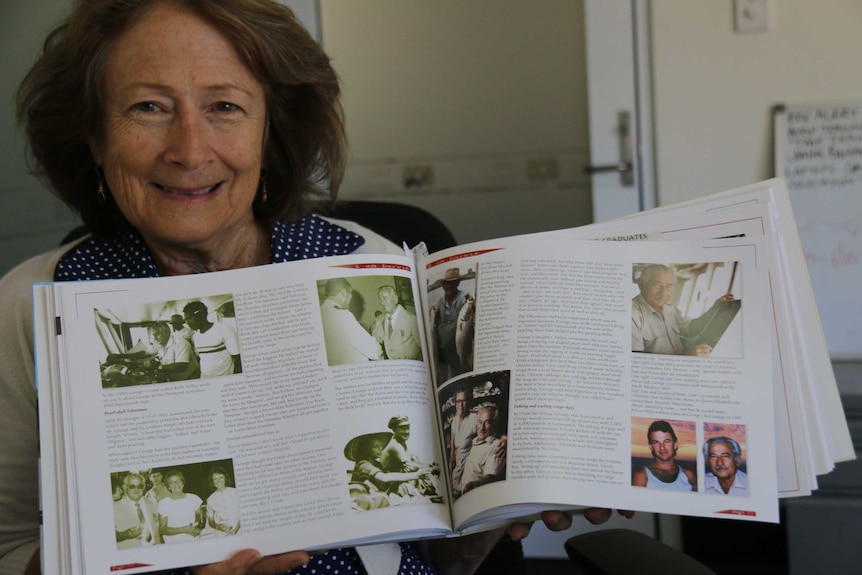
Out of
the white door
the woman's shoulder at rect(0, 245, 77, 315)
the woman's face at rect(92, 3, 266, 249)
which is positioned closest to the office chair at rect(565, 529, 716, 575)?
the woman's face at rect(92, 3, 266, 249)

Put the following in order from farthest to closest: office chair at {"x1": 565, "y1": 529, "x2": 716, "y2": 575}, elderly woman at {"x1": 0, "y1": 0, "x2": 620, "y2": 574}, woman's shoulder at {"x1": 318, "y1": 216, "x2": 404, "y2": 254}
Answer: woman's shoulder at {"x1": 318, "y1": 216, "x2": 404, "y2": 254} → elderly woman at {"x1": 0, "y1": 0, "x2": 620, "y2": 574} → office chair at {"x1": 565, "y1": 529, "x2": 716, "y2": 575}

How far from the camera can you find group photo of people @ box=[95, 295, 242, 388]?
91 centimetres

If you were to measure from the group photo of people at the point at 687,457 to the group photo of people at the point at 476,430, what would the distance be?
0.13m

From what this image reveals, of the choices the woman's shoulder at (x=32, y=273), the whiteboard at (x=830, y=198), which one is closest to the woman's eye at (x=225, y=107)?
the woman's shoulder at (x=32, y=273)

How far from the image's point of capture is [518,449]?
887mm

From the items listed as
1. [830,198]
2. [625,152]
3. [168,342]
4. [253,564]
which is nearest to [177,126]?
[168,342]

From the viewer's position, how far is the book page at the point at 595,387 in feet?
2.89

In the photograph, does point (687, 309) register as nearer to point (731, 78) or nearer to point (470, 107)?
point (731, 78)

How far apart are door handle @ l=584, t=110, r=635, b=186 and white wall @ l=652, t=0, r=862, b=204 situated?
0.26 ft

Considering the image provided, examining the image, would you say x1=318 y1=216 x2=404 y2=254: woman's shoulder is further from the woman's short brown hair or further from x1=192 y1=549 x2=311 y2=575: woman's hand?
x1=192 y1=549 x2=311 y2=575: woman's hand

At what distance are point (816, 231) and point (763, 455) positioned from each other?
1813 mm

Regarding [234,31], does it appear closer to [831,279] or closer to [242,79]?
[242,79]

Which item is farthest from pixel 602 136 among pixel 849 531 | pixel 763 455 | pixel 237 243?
pixel 763 455

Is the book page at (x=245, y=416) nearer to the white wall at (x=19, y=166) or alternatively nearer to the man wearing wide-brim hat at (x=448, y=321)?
the man wearing wide-brim hat at (x=448, y=321)
